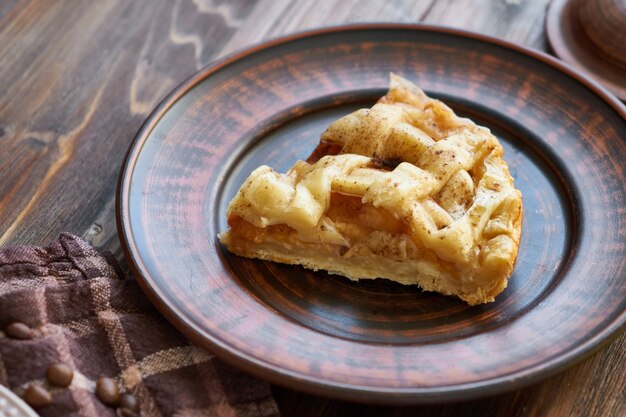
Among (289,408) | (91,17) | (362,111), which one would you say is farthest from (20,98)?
(289,408)

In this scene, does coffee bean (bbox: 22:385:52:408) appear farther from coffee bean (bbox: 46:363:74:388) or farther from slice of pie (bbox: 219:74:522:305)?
slice of pie (bbox: 219:74:522:305)

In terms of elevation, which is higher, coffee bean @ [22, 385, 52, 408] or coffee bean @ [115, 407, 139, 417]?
coffee bean @ [115, 407, 139, 417]

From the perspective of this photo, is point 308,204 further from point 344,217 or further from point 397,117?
point 397,117

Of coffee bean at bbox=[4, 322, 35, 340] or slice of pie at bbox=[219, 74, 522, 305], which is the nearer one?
coffee bean at bbox=[4, 322, 35, 340]

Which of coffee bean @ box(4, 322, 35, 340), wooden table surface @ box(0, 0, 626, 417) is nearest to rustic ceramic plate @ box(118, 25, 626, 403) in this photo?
wooden table surface @ box(0, 0, 626, 417)

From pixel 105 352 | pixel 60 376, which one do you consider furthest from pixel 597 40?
pixel 60 376

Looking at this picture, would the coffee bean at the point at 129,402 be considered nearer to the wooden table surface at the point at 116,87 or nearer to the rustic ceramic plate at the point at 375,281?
the rustic ceramic plate at the point at 375,281
